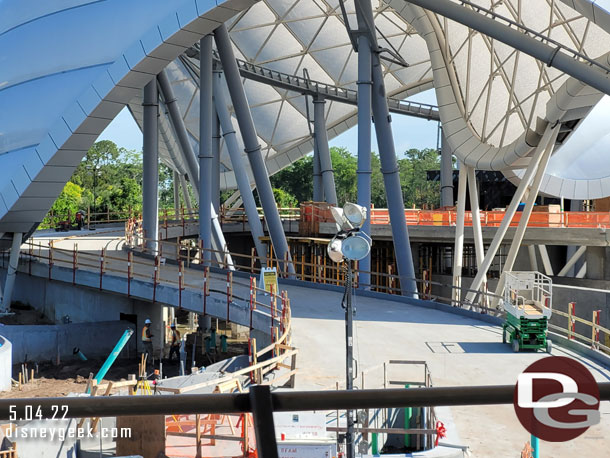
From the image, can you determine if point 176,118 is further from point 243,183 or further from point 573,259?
point 573,259

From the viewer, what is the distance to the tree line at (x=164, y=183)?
76.4 meters

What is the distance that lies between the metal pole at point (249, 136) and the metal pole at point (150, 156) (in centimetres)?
450

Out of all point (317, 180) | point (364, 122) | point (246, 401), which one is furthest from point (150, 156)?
point (246, 401)

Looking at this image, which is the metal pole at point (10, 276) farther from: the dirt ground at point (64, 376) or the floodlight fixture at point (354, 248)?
the floodlight fixture at point (354, 248)

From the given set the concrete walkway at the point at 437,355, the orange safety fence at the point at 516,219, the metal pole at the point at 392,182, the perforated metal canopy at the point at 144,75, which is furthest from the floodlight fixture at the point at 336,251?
the orange safety fence at the point at 516,219

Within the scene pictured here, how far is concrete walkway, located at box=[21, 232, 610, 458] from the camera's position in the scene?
11.8 meters

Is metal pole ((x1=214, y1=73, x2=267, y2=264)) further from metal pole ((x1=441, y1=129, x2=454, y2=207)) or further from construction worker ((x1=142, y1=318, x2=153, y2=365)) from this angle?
metal pole ((x1=441, y1=129, x2=454, y2=207))

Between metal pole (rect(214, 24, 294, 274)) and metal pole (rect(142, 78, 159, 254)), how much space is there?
4.50 metres

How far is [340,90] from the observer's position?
199 ft

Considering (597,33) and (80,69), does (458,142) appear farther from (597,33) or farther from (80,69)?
(80,69)

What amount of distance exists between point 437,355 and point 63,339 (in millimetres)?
13251

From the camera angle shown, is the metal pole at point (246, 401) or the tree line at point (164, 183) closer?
the metal pole at point (246, 401)

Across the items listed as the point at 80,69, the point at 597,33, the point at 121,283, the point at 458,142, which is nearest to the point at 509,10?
the point at 597,33

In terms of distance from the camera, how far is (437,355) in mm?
17859
